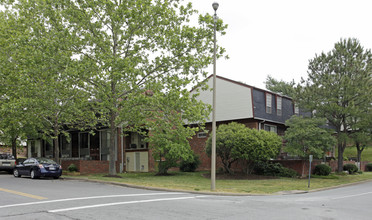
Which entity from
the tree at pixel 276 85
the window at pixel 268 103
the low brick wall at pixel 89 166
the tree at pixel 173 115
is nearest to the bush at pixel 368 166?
the tree at pixel 276 85

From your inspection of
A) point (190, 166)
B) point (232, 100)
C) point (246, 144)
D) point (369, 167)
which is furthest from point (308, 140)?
point (369, 167)

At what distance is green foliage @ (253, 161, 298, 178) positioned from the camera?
27.2 metres

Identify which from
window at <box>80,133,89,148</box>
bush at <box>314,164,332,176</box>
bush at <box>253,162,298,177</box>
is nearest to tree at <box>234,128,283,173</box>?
bush at <box>253,162,298,177</box>

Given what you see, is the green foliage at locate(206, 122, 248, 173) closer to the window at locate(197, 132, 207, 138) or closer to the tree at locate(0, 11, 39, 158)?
the window at locate(197, 132, 207, 138)

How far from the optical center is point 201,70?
21.1 m

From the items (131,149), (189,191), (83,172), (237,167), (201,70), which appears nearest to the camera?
(189,191)

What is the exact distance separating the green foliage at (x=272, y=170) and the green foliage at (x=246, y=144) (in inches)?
88.3

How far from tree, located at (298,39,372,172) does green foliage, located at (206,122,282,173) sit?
545 cm

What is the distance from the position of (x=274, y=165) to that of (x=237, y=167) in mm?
3351

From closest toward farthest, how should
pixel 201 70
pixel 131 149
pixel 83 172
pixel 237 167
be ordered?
1. pixel 201 70
2. pixel 83 172
3. pixel 237 167
4. pixel 131 149

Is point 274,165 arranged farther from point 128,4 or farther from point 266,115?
point 128,4

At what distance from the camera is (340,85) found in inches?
A: 1067

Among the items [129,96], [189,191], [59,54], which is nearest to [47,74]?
[59,54]

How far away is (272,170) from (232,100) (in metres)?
7.26
